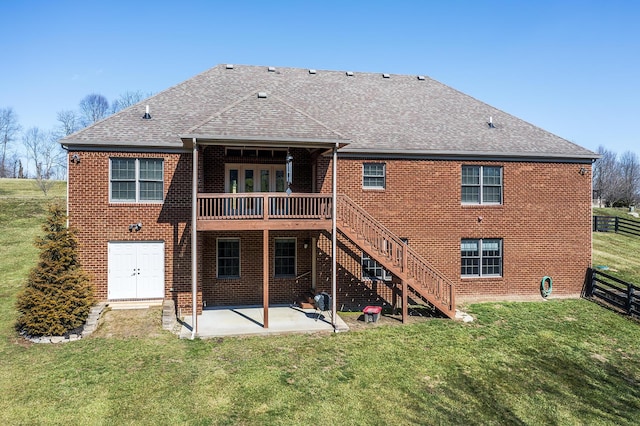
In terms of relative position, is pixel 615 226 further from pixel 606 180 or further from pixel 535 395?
pixel 606 180

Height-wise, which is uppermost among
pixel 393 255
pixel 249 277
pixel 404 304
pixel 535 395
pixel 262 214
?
pixel 262 214

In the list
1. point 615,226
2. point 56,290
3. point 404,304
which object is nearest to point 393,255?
point 404,304

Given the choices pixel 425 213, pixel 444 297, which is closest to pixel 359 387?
pixel 444 297

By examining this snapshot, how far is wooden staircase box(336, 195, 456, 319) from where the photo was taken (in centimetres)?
1305

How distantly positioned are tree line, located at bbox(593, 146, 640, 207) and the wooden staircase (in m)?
29.8

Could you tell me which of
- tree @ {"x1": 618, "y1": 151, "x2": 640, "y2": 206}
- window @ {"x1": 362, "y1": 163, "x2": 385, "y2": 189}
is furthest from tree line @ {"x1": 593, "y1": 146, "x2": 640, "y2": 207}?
window @ {"x1": 362, "y1": 163, "x2": 385, "y2": 189}

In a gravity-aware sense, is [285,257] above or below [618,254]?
above

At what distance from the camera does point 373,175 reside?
599 inches

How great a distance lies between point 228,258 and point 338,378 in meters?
7.27

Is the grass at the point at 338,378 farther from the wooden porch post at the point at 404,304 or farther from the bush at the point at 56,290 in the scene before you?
the bush at the point at 56,290

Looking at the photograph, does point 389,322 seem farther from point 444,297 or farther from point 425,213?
point 425,213

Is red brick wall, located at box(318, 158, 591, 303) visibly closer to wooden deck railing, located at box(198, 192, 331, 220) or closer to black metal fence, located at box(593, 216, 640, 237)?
wooden deck railing, located at box(198, 192, 331, 220)

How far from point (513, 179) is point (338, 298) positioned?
885 centimetres

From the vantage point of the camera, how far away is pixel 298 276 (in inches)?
599
